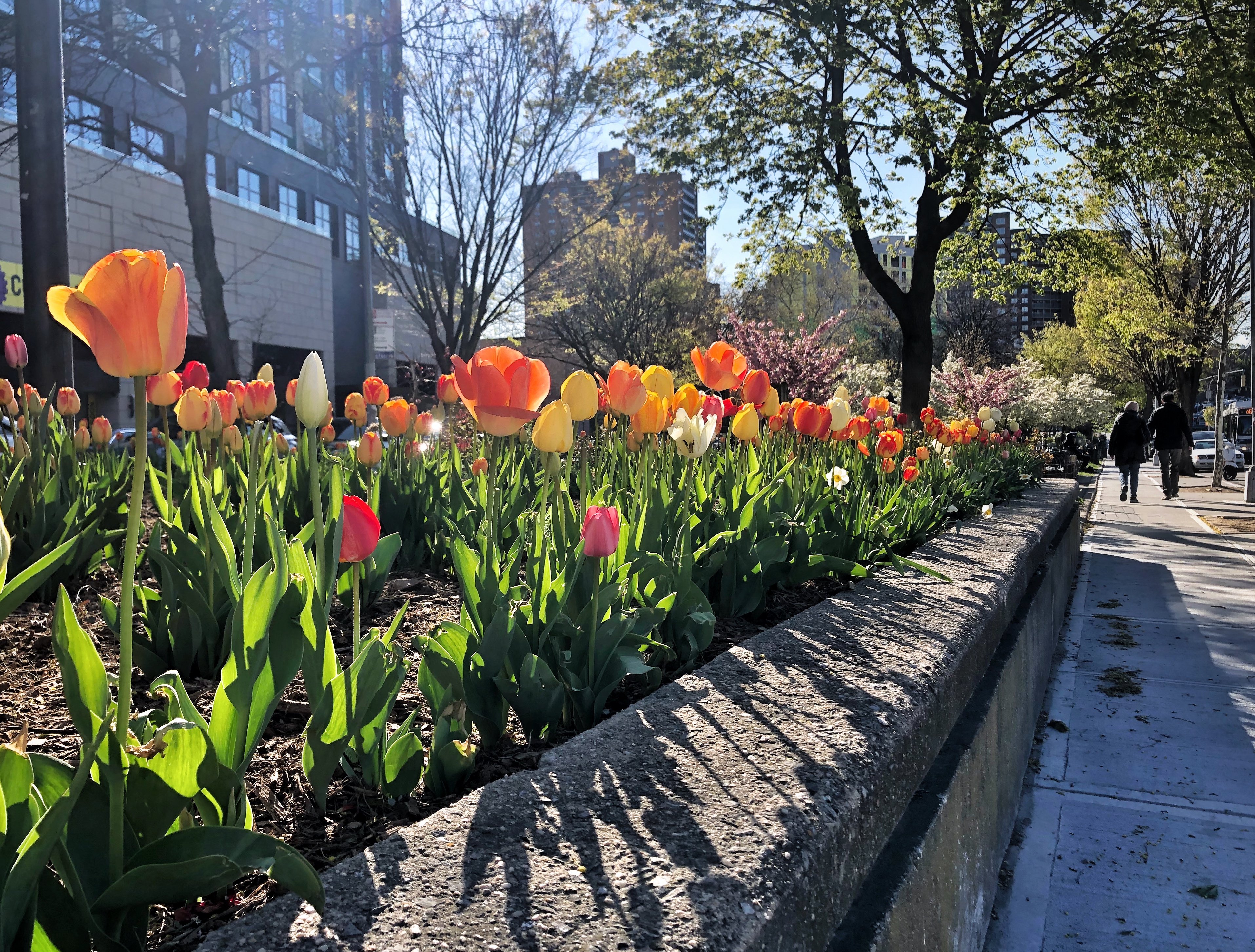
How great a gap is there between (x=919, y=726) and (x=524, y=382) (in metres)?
1.11

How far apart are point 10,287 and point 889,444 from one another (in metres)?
18.9

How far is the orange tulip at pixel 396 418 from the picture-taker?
10.9 ft

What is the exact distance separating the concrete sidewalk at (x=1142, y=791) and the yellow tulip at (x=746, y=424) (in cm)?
158

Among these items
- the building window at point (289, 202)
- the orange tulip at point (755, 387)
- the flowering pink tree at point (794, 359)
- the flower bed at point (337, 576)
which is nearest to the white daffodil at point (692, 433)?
the flower bed at point (337, 576)

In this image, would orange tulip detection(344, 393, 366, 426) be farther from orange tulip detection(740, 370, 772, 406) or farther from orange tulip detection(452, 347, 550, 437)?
orange tulip detection(452, 347, 550, 437)

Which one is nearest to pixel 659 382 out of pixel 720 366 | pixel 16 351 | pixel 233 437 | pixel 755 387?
pixel 720 366

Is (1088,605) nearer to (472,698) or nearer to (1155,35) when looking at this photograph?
(472,698)

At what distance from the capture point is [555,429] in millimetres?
1960

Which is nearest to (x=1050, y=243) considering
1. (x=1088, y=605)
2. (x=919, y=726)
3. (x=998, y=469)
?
(x=998, y=469)

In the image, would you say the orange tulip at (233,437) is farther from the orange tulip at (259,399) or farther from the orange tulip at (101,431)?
the orange tulip at (101,431)

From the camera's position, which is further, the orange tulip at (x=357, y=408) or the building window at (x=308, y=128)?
the building window at (x=308, y=128)

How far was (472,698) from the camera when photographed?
173 cm

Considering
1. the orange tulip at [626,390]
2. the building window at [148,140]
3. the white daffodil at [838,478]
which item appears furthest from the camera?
the building window at [148,140]

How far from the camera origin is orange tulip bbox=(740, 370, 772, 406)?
3.42 m
